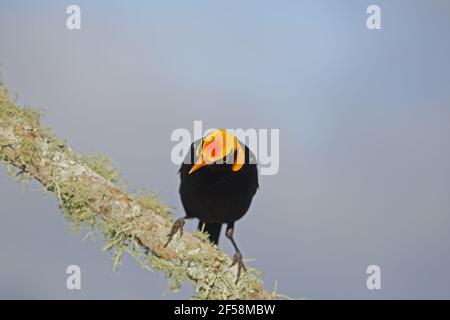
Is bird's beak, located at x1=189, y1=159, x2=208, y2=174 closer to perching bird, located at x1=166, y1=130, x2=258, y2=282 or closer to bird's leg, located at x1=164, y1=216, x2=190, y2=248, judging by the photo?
perching bird, located at x1=166, y1=130, x2=258, y2=282

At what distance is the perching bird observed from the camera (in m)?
3.42

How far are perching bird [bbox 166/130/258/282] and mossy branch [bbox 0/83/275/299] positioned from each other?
27 cm

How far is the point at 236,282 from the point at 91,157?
41.1 inches

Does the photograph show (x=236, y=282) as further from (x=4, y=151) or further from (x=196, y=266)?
(x=4, y=151)

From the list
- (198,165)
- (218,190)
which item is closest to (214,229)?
(218,190)

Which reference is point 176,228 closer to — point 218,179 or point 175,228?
point 175,228

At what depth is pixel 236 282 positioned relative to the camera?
3154 millimetres

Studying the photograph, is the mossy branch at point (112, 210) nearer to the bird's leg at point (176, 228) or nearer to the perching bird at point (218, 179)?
the bird's leg at point (176, 228)

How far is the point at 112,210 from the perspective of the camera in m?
3.08

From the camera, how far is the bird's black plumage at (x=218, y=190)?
349 centimetres

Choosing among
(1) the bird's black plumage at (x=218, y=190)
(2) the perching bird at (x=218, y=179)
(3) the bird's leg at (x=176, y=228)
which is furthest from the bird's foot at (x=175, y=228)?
(1) the bird's black plumage at (x=218, y=190)
